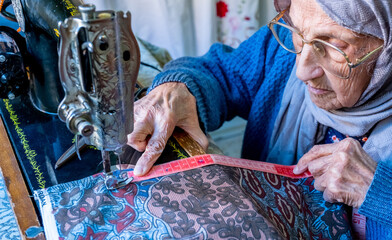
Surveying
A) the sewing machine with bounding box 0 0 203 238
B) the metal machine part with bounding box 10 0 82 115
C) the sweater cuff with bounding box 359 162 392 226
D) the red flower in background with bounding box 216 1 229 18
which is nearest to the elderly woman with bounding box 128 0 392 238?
the sweater cuff with bounding box 359 162 392 226

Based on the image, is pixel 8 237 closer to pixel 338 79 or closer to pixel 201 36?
pixel 338 79

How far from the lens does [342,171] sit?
3.23 feet

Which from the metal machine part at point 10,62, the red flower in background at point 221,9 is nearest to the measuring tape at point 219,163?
the metal machine part at point 10,62

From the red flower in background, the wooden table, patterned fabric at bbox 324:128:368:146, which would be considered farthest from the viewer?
the red flower in background

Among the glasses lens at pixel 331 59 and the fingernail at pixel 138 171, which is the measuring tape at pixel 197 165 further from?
the glasses lens at pixel 331 59

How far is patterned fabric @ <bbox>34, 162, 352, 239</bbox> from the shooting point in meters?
0.72

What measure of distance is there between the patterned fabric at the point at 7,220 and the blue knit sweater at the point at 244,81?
53 cm

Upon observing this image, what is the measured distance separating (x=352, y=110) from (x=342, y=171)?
0.23 metres

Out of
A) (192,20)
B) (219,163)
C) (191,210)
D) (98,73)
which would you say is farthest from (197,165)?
(192,20)

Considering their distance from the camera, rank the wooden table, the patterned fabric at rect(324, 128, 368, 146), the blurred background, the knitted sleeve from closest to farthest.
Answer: the wooden table < the patterned fabric at rect(324, 128, 368, 146) < the knitted sleeve < the blurred background

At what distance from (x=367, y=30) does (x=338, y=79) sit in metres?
0.17

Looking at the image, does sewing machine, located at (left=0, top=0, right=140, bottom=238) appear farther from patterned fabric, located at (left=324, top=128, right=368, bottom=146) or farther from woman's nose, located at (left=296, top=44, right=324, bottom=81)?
patterned fabric, located at (left=324, top=128, right=368, bottom=146)

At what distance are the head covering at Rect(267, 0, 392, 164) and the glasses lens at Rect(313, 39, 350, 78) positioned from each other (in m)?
0.07

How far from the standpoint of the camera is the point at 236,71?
1.44 m
